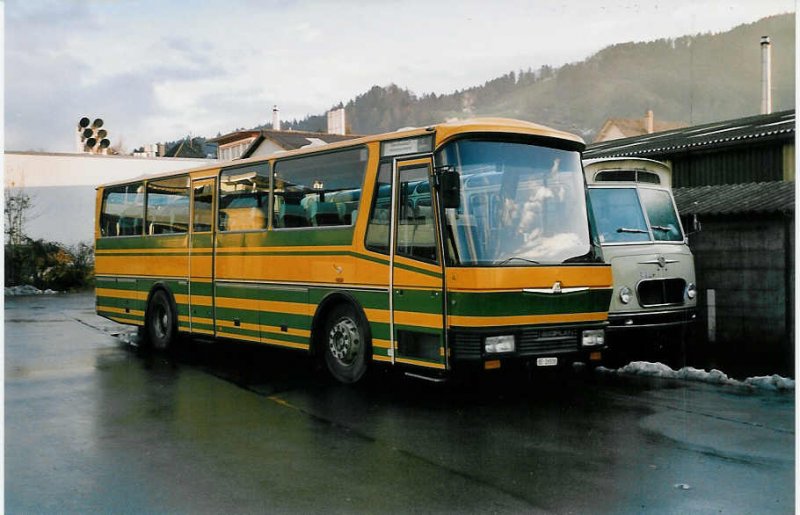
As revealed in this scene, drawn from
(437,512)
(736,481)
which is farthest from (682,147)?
(437,512)

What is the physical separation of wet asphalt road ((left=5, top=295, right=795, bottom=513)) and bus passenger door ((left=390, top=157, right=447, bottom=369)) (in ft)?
2.02

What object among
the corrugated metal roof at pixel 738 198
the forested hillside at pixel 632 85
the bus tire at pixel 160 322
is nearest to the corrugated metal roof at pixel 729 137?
the forested hillside at pixel 632 85

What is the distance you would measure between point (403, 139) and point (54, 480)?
5.21 m

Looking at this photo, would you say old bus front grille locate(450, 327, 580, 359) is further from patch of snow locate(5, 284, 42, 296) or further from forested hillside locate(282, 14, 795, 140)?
patch of snow locate(5, 284, 42, 296)

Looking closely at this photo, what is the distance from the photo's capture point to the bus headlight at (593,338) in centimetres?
979

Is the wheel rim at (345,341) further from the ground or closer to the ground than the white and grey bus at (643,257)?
closer to the ground

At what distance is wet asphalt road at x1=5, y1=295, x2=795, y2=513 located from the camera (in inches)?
237

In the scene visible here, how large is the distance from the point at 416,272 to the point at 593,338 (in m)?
2.12

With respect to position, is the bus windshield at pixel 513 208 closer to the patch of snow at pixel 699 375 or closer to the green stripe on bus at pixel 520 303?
the green stripe on bus at pixel 520 303

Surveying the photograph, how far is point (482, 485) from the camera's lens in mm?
6301

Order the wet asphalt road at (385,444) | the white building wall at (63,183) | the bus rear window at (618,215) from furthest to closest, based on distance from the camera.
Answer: the white building wall at (63,183) → the bus rear window at (618,215) → the wet asphalt road at (385,444)

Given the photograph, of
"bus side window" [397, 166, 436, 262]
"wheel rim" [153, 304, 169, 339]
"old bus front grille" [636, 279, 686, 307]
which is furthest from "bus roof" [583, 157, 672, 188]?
"wheel rim" [153, 304, 169, 339]

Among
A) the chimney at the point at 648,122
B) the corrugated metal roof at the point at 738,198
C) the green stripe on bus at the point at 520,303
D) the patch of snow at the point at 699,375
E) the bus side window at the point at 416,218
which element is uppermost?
the chimney at the point at 648,122

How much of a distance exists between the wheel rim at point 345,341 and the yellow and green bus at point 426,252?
0.02 meters
